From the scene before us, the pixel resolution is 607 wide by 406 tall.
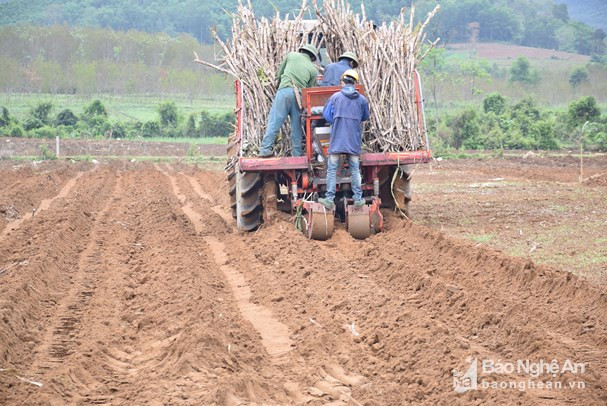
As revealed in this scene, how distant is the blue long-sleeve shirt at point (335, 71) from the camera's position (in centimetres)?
1200

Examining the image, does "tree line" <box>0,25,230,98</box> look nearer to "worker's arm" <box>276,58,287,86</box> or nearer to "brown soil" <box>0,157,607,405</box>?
"worker's arm" <box>276,58,287,86</box>

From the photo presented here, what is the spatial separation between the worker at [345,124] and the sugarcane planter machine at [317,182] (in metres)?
0.27

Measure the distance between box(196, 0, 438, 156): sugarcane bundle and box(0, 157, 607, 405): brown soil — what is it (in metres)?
1.20

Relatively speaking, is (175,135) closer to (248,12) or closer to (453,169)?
(453,169)

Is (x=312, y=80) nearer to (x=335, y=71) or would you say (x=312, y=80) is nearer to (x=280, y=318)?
(x=335, y=71)

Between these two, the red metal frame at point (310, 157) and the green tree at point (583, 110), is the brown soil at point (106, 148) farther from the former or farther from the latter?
the red metal frame at point (310, 157)

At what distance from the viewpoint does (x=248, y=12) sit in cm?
1248

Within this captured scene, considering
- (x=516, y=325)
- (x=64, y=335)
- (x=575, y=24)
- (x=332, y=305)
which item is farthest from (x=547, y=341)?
(x=575, y=24)

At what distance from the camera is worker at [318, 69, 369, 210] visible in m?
11.2

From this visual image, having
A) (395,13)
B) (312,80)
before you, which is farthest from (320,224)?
(395,13)

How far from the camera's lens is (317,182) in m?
12.0

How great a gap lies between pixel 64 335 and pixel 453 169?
19.0 metres

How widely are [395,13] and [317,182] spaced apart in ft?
260

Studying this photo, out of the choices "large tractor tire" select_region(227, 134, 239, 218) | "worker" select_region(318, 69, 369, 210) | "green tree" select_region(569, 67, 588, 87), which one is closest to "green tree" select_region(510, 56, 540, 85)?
"green tree" select_region(569, 67, 588, 87)
